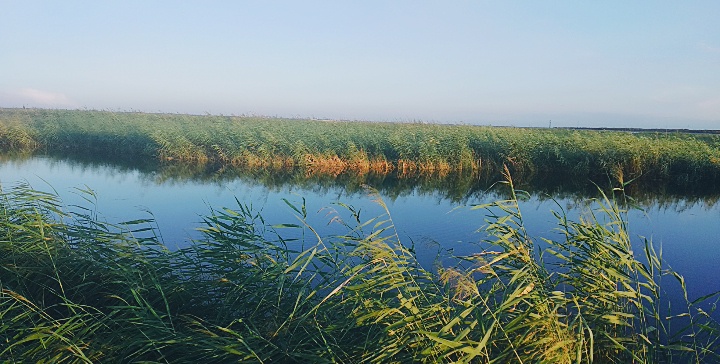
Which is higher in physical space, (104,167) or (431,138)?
(431,138)

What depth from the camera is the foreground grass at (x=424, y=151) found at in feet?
55.7

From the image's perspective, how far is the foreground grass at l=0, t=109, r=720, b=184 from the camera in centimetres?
1697

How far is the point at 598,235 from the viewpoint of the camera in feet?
12.0

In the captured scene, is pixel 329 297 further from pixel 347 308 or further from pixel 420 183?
pixel 420 183

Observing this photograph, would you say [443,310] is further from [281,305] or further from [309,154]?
[309,154]

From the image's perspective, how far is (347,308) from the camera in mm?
3951

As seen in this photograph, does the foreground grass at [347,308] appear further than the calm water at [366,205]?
No

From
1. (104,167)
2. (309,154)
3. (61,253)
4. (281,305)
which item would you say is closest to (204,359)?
(281,305)

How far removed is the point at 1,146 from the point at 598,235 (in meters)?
27.7

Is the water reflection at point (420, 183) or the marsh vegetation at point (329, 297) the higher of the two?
the marsh vegetation at point (329, 297)

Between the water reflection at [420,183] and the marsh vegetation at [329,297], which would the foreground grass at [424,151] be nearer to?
the water reflection at [420,183]

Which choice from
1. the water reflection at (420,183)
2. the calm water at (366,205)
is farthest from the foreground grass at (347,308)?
the water reflection at (420,183)

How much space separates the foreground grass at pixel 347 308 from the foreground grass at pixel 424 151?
1390cm

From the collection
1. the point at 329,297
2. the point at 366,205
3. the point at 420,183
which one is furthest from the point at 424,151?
the point at 329,297
